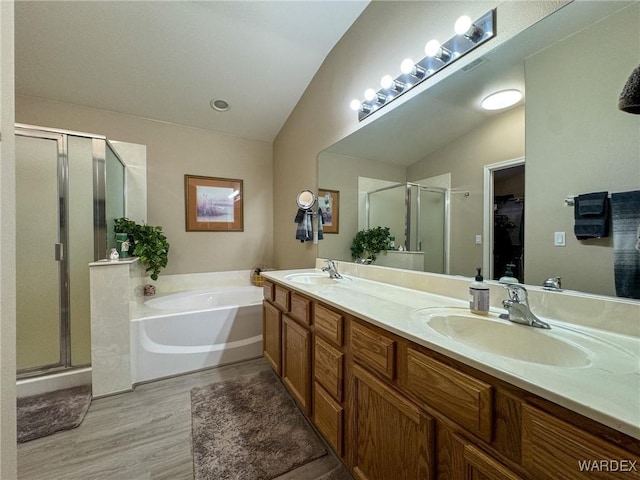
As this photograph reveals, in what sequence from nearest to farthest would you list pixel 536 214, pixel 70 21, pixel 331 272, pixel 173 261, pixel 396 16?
1. pixel 536 214
2. pixel 396 16
3. pixel 70 21
4. pixel 331 272
5. pixel 173 261

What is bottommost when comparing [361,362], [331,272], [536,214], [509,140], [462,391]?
[361,362]

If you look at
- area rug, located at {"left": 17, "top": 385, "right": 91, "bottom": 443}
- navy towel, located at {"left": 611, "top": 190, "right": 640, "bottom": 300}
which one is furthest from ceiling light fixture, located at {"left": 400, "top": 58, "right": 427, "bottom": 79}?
area rug, located at {"left": 17, "top": 385, "right": 91, "bottom": 443}

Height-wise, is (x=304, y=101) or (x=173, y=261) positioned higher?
(x=304, y=101)

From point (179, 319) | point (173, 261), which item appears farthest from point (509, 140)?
point (173, 261)

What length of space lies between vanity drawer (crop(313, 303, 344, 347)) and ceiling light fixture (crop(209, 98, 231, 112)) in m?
2.61

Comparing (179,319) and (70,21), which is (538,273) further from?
(70,21)

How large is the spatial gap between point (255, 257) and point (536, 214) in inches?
123

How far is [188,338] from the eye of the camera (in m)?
2.26

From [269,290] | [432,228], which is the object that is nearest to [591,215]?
[432,228]

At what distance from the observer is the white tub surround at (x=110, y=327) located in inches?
74.9

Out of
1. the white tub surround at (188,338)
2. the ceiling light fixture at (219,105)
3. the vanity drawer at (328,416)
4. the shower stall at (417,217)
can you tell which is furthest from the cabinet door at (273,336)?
the ceiling light fixture at (219,105)

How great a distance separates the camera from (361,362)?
41.3 inches

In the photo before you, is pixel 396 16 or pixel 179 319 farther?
pixel 179 319

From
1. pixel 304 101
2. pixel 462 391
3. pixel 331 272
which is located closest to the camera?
pixel 462 391
